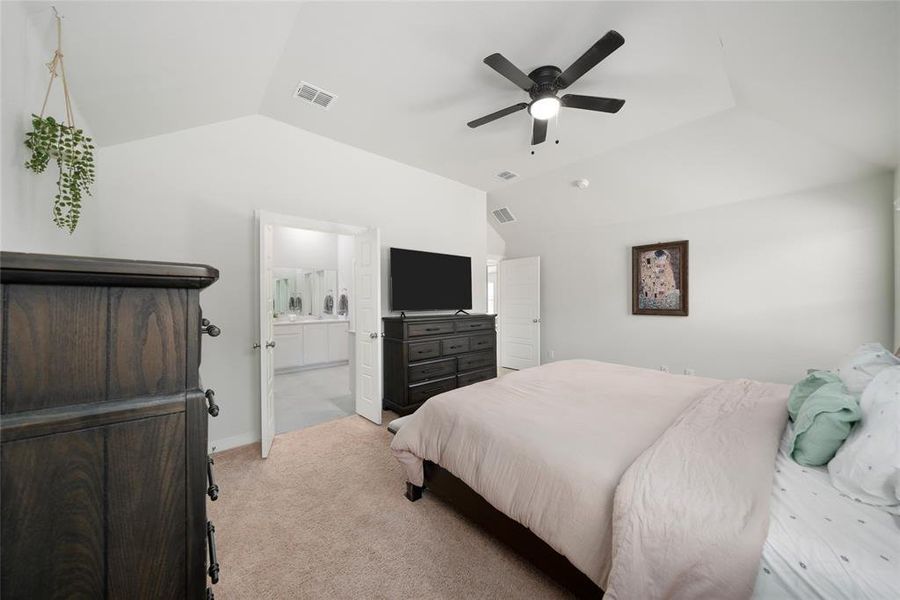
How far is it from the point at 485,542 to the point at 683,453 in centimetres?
111

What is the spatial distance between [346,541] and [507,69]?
9.30 ft

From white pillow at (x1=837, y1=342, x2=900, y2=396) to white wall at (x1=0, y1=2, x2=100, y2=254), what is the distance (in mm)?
3522

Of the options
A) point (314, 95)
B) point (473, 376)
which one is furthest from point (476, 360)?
point (314, 95)

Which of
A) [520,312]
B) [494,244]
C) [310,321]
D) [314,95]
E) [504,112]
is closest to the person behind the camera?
[504,112]

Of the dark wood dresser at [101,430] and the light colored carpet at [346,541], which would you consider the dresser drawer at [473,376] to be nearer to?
the light colored carpet at [346,541]

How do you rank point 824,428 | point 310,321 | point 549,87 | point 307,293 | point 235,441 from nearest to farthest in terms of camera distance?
point 824,428, point 549,87, point 235,441, point 310,321, point 307,293

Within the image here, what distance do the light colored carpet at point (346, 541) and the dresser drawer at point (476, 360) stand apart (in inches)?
68.0

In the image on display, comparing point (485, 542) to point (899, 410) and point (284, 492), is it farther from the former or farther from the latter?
point (899, 410)

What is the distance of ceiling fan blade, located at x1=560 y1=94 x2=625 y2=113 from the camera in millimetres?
2219

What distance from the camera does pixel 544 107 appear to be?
224cm

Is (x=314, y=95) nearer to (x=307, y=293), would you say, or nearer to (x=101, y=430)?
(x=101, y=430)

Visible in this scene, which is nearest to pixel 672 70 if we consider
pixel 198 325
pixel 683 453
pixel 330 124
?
pixel 683 453

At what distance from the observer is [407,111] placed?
2.89 m

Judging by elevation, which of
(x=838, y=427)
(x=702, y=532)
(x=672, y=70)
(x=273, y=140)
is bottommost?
(x=702, y=532)
